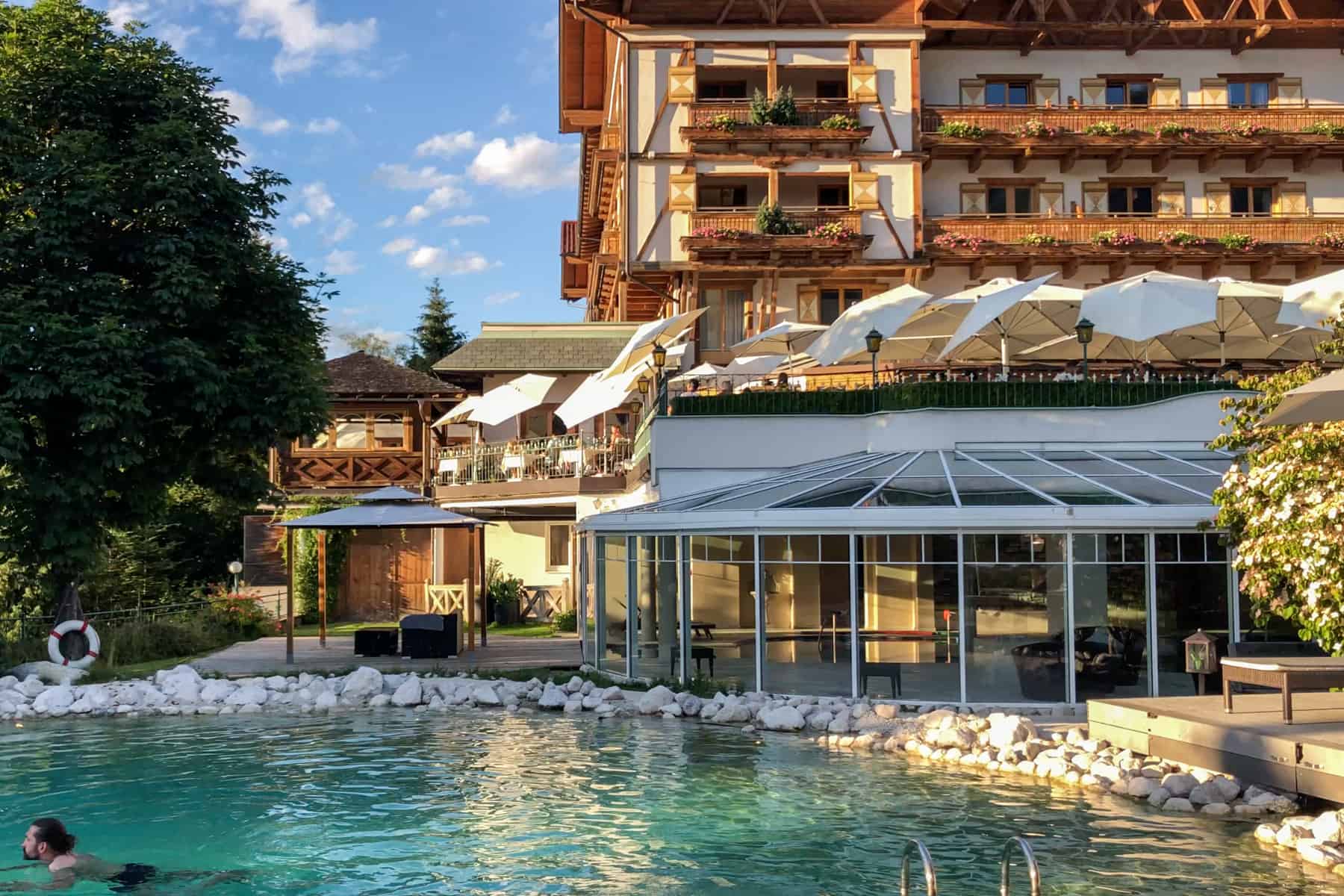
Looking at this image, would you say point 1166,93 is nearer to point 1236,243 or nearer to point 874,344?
point 1236,243

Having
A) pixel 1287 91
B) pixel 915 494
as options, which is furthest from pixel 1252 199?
pixel 915 494

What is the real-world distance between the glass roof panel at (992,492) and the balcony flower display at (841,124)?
14.9 meters

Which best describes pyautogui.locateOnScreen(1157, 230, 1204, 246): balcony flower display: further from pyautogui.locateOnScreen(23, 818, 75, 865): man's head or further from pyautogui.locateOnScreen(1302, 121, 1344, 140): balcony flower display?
pyautogui.locateOnScreen(23, 818, 75, 865): man's head

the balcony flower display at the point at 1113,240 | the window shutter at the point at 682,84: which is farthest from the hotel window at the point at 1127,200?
the window shutter at the point at 682,84

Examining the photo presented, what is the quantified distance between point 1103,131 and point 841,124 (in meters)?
6.39

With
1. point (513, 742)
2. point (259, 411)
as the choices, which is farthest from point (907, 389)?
point (259, 411)

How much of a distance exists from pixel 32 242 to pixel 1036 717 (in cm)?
1615

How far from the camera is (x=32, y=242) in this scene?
66.7 feet

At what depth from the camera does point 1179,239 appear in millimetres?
30797

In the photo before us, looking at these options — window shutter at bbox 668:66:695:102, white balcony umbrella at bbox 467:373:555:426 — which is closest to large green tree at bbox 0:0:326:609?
white balcony umbrella at bbox 467:373:555:426

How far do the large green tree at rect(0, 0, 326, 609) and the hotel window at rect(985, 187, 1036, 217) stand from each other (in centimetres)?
1747

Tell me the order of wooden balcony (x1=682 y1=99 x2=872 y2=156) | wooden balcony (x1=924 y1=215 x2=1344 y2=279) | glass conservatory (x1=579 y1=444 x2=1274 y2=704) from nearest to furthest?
glass conservatory (x1=579 y1=444 x2=1274 y2=704), wooden balcony (x1=682 y1=99 x2=872 y2=156), wooden balcony (x1=924 y1=215 x2=1344 y2=279)

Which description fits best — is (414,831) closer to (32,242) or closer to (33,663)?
(33,663)

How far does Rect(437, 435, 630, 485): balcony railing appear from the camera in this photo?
2700 centimetres
